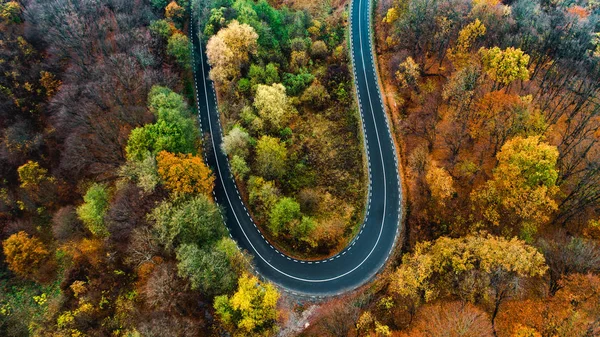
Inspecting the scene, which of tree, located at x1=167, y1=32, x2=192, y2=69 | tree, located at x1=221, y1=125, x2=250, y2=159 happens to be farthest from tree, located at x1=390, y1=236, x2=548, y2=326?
tree, located at x1=167, y1=32, x2=192, y2=69

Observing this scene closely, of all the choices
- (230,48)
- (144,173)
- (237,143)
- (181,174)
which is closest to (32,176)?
(144,173)

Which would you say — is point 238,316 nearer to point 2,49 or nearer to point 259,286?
point 259,286

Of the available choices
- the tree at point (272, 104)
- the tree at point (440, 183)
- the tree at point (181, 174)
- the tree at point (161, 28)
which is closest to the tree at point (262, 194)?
the tree at point (181, 174)

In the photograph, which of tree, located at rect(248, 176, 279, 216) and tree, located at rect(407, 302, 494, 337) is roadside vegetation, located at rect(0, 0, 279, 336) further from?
tree, located at rect(407, 302, 494, 337)

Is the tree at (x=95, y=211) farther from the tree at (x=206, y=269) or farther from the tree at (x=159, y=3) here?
the tree at (x=159, y=3)

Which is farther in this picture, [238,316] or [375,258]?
[375,258]

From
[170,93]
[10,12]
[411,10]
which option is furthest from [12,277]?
[411,10]
